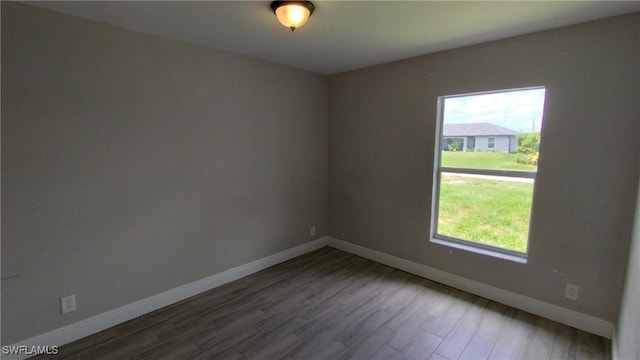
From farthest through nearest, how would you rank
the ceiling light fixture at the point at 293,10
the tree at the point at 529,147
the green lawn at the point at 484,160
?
the green lawn at the point at 484,160
the tree at the point at 529,147
the ceiling light fixture at the point at 293,10

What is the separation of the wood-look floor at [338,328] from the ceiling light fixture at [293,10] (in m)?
2.40

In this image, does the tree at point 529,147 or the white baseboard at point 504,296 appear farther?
the tree at point 529,147

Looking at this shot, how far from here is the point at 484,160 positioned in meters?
2.87

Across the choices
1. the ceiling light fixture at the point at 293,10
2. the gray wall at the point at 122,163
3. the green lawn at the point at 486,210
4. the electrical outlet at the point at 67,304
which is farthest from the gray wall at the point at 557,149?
the electrical outlet at the point at 67,304

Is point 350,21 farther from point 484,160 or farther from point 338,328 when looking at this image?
point 338,328

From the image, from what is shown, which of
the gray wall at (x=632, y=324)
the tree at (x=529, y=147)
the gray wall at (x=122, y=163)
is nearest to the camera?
the gray wall at (x=632, y=324)

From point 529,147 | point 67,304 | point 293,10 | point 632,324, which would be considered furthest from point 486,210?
point 67,304

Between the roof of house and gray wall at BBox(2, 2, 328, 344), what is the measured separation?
76.6 inches

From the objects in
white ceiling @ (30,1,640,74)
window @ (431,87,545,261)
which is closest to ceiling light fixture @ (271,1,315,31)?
white ceiling @ (30,1,640,74)

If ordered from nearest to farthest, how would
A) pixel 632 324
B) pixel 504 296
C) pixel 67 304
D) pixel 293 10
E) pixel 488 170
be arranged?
pixel 632 324 < pixel 293 10 < pixel 67 304 < pixel 504 296 < pixel 488 170

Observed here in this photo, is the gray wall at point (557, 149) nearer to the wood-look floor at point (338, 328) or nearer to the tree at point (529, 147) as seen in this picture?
the tree at point (529, 147)

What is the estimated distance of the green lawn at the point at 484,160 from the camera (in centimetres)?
266

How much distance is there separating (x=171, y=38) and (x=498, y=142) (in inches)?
128

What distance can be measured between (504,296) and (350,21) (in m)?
2.89
